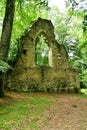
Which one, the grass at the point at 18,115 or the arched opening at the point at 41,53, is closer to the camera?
the grass at the point at 18,115

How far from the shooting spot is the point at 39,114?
8.59 meters

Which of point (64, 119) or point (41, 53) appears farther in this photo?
point (41, 53)

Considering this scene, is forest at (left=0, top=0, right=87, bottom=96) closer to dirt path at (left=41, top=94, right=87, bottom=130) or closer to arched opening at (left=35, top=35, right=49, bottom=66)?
arched opening at (left=35, top=35, right=49, bottom=66)

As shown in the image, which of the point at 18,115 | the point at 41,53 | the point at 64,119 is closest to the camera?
the point at 64,119

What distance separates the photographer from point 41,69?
16203 millimetres

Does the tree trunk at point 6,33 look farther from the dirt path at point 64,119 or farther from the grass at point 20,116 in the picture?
the dirt path at point 64,119

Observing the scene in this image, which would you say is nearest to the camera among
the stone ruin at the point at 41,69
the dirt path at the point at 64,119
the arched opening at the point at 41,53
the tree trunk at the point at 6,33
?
the dirt path at the point at 64,119

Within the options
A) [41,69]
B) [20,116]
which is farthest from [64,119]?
[41,69]

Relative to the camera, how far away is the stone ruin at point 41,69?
1532 cm

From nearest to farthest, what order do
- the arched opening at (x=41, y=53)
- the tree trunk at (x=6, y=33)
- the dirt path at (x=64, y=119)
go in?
the dirt path at (x=64, y=119)
the tree trunk at (x=6, y=33)
the arched opening at (x=41, y=53)

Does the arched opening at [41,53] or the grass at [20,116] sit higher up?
the arched opening at [41,53]

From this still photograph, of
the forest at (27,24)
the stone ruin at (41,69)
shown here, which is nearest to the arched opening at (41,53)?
the forest at (27,24)

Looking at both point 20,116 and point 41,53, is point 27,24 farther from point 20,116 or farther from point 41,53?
point 41,53

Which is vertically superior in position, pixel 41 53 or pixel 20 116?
pixel 41 53
